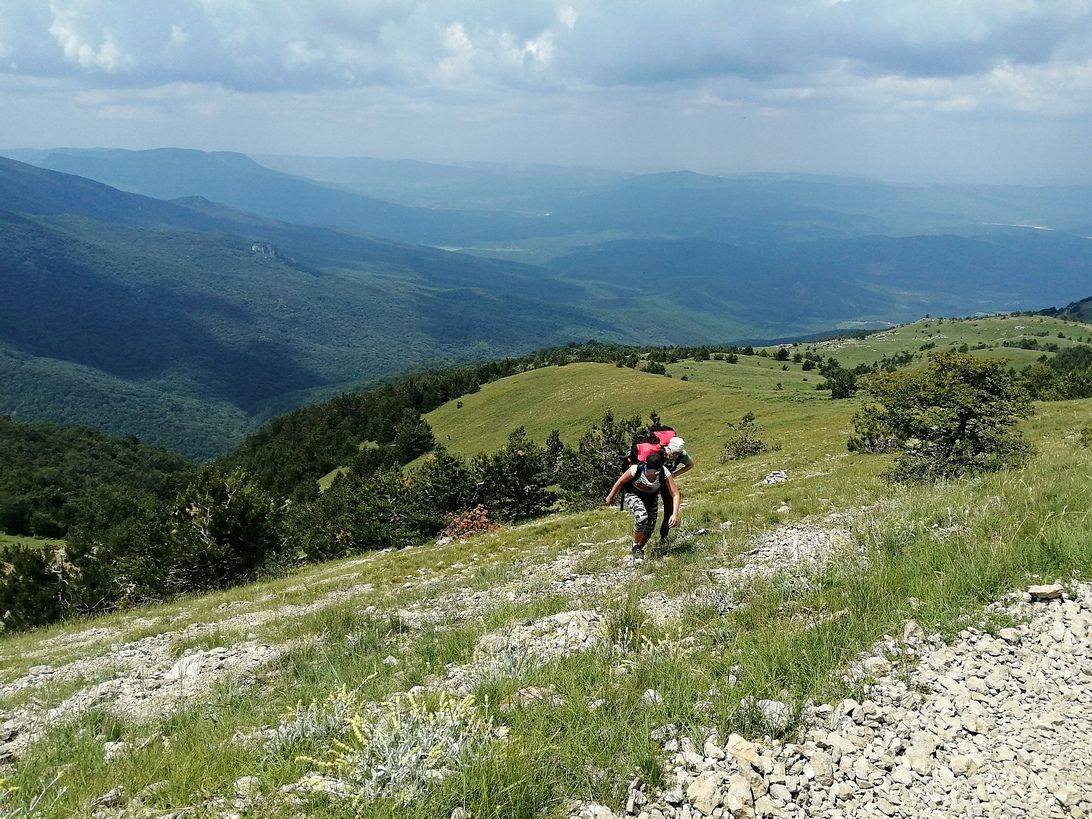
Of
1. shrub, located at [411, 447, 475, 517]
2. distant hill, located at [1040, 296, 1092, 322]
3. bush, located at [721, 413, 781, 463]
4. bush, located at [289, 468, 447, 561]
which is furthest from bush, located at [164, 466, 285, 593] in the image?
distant hill, located at [1040, 296, 1092, 322]

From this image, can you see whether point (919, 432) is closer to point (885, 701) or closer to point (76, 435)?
Answer: point (885, 701)

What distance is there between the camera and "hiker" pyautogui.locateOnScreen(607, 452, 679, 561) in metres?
10.1

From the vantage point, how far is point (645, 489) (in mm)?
10242

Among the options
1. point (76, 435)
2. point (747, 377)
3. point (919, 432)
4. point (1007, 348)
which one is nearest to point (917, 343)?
point (1007, 348)

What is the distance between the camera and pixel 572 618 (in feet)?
23.7

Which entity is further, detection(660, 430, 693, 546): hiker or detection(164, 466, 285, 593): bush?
detection(164, 466, 285, 593): bush

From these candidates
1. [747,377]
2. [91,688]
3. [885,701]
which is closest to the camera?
[885,701]

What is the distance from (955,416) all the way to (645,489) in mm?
9834

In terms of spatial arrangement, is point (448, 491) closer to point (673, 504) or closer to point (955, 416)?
point (673, 504)

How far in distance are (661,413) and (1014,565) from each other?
141 feet

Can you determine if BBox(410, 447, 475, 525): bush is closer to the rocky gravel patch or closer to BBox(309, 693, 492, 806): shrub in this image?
BBox(309, 693, 492, 806): shrub

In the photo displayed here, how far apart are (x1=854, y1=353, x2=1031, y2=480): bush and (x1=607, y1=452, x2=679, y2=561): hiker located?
25.7 feet

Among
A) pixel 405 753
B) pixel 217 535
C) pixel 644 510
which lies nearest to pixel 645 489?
pixel 644 510

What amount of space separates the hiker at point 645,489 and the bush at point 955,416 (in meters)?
7.84
